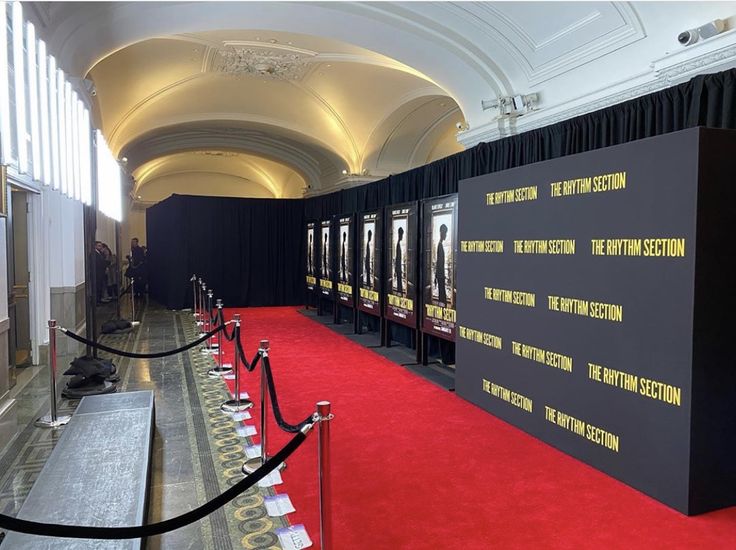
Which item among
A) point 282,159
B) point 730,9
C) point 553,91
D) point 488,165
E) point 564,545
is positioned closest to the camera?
point 564,545

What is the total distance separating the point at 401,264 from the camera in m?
7.47

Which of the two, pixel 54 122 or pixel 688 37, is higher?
pixel 688 37

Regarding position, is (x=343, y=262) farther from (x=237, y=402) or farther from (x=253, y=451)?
(x=253, y=451)

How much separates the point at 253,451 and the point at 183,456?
49 centimetres

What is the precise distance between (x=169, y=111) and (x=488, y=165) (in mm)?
7304

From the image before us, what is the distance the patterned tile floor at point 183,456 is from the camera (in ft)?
9.57

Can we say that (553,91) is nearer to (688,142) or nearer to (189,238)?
(688,142)

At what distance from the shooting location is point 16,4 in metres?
2.99

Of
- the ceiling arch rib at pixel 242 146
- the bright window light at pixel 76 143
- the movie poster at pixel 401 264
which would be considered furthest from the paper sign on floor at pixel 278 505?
the ceiling arch rib at pixel 242 146

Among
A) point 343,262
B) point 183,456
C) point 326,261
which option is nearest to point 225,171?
point 326,261

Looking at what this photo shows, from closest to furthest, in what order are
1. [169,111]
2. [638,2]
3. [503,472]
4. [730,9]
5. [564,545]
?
1. [564,545]
2. [503,472]
3. [730,9]
4. [638,2]
5. [169,111]

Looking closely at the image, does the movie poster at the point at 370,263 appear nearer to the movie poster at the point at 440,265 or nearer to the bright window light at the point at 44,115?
the movie poster at the point at 440,265

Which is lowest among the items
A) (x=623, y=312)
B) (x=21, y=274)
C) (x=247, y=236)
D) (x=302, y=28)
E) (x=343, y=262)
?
(x=623, y=312)

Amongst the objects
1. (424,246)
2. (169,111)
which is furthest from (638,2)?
(169,111)
